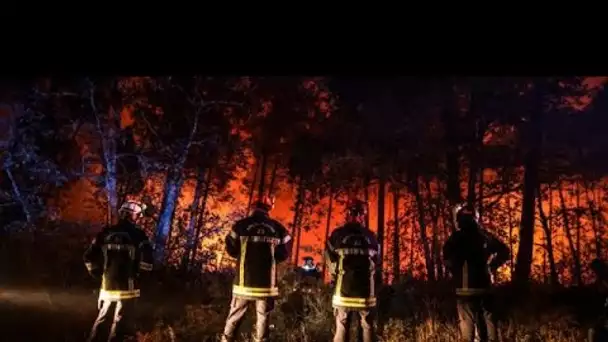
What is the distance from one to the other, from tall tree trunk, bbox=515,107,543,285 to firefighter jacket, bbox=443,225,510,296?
2.97 meters

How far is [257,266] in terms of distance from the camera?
5.03 m

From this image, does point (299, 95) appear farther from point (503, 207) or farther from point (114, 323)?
point (114, 323)

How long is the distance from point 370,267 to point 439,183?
3.47 meters

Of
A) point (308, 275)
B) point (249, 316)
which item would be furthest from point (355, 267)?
point (308, 275)

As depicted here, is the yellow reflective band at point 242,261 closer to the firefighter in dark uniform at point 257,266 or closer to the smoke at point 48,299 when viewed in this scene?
the firefighter in dark uniform at point 257,266

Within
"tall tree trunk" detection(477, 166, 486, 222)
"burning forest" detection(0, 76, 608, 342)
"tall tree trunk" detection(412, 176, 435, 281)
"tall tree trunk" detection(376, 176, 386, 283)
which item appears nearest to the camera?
"burning forest" detection(0, 76, 608, 342)

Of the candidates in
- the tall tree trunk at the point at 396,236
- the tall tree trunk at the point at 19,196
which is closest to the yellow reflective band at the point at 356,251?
the tall tree trunk at the point at 396,236

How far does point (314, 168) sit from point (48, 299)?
11.7ft

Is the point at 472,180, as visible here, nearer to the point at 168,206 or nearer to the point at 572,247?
the point at 572,247

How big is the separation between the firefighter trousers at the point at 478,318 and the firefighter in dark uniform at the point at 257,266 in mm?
1556

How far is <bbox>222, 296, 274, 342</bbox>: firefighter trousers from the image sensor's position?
4953mm

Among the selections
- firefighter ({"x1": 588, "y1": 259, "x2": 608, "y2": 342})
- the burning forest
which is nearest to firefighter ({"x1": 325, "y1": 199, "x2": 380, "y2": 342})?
firefighter ({"x1": 588, "y1": 259, "x2": 608, "y2": 342})

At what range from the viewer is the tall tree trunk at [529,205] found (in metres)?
7.86

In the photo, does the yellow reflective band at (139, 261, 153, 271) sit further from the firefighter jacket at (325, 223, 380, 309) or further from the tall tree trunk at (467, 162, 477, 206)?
the tall tree trunk at (467, 162, 477, 206)
